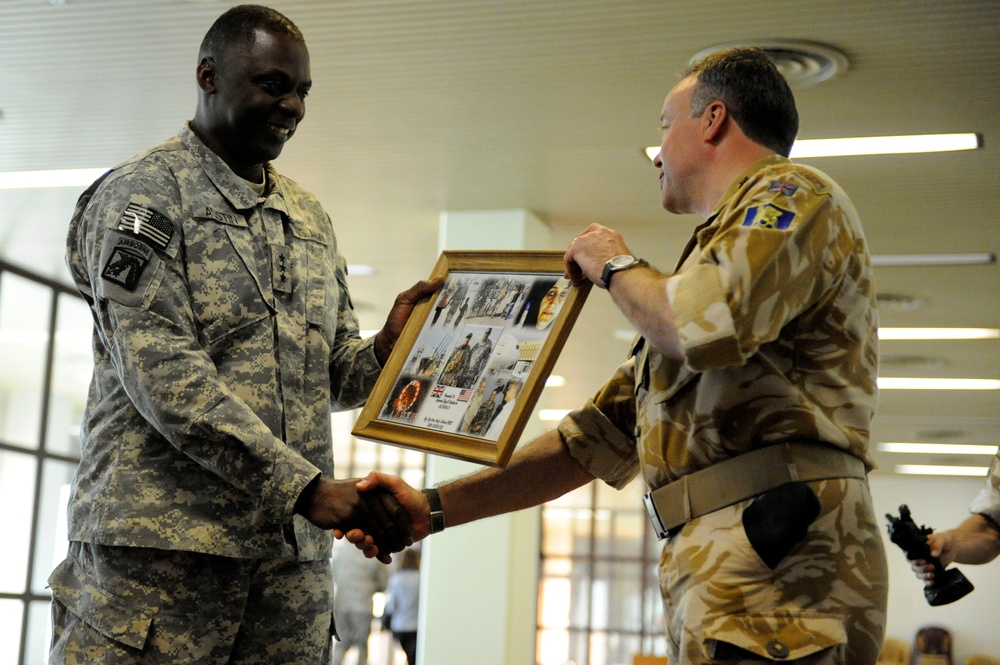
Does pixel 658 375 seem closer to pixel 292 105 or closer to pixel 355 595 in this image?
pixel 292 105

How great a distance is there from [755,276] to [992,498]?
2.03m

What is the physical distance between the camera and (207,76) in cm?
249

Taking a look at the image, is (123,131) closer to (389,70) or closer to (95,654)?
(389,70)

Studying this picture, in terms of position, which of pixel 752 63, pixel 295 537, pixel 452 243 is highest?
pixel 452 243

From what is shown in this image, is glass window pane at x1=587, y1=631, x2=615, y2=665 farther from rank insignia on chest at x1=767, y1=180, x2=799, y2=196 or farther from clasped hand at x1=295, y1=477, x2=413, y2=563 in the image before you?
rank insignia on chest at x1=767, y1=180, x2=799, y2=196

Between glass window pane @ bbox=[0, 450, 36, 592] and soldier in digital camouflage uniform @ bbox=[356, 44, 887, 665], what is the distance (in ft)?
28.2

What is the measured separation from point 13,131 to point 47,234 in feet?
7.11

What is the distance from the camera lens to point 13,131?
6430mm

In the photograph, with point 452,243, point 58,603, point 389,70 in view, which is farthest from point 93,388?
point 452,243

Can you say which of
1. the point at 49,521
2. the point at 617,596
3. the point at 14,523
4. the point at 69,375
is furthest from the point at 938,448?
the point at 14,523

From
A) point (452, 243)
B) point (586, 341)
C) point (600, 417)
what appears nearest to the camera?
point (600, 417)

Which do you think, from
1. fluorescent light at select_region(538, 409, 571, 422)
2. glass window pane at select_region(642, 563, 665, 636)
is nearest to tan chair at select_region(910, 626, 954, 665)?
glass window pane at select_region(642, 563, 665, 636)

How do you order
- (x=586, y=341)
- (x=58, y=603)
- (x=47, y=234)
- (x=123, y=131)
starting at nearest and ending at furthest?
(x=58, y=603) → (x=123, y=131) → (x=47, y=234) → (x=586, y=341)

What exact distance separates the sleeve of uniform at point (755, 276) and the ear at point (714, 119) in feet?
1.12
